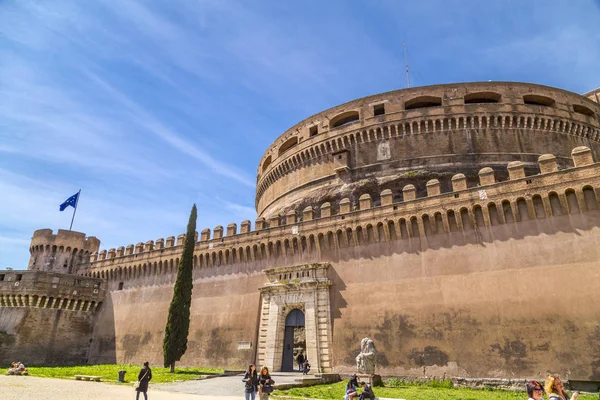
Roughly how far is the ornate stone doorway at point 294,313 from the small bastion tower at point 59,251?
19.4 metres

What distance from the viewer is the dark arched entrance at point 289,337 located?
1948 centimetres

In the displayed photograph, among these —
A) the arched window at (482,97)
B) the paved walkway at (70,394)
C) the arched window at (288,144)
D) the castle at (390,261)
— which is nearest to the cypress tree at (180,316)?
the castle at (390,261)

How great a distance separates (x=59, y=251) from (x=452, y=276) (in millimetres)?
30751

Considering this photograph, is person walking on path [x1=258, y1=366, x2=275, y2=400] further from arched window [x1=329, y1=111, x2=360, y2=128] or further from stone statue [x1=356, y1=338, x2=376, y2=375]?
arched window [x1=329, y1=111, x2=360, y2=128]

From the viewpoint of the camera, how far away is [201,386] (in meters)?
14.6

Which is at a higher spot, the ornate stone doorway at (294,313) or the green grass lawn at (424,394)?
the ornate stone doorway at (294,313)

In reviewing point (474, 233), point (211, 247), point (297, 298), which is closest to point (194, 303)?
point (211, 247)

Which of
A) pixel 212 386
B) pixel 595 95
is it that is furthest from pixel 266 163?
pixel 595 95

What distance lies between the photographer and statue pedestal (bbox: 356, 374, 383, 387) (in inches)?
558

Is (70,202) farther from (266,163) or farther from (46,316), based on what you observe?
(266,163)

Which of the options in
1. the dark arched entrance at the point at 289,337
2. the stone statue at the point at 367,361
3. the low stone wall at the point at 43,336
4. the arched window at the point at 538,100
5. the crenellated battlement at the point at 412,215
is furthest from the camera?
the arched window at the point at 538,100

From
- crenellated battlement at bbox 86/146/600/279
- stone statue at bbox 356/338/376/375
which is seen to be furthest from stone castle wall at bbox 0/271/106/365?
stone statue at bbox 356/338/376/375

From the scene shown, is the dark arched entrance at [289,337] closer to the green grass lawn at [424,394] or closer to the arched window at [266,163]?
the green grass lawn at [424,394]

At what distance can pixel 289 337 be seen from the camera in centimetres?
A: 2011
